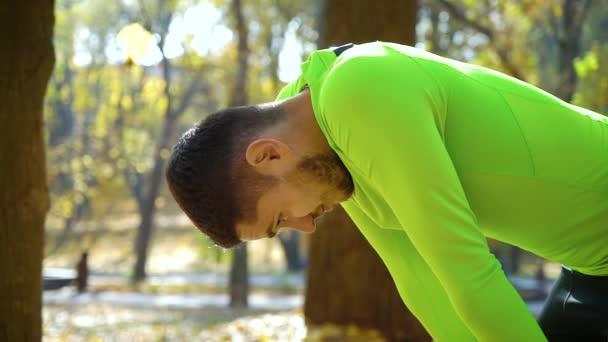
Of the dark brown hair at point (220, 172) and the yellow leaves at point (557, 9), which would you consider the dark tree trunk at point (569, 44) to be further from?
the dark brown hair at point (220, 172)

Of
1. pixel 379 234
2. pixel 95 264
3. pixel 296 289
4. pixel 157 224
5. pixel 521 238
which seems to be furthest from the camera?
pixel 157 224

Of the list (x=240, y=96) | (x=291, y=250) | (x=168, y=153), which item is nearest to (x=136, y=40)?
(x=240, y=96)

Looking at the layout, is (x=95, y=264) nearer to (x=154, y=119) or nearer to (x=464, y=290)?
(x=154, y=119)

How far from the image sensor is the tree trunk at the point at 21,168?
392 centimetres

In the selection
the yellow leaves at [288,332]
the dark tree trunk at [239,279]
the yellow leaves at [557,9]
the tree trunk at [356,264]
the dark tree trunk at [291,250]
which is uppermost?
the yellow leaves at [557,9]

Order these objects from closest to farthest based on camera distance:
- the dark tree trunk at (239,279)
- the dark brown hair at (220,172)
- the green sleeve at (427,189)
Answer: the green sleeve at (427,189)
the dark brown hair at (220,172)
the dark tree trunk at (239,279)

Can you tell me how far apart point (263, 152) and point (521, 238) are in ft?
2.27

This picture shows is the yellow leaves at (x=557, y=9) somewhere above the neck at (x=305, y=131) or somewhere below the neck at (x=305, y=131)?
above

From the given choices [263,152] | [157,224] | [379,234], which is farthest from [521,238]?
[157,224]

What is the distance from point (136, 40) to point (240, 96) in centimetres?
624

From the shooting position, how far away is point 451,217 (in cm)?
165

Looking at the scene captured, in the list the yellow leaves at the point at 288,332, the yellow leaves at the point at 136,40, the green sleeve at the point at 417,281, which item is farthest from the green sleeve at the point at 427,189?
the yellow leaves at the point at 136,40

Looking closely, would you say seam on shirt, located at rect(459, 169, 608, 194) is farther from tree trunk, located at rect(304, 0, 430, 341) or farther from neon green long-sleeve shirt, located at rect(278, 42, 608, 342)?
tree trunk, located at rect(304, 0, 430, 341)

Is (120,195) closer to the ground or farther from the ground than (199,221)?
closer to the ground
